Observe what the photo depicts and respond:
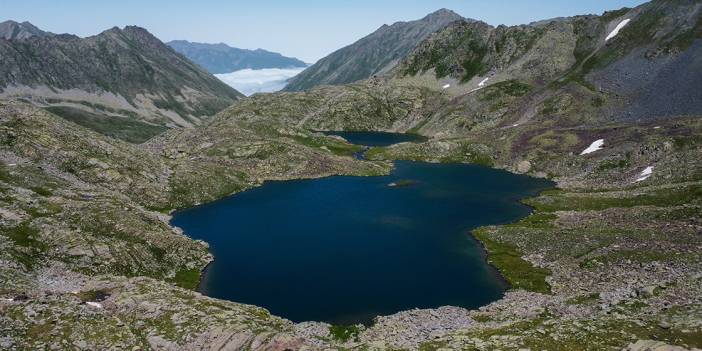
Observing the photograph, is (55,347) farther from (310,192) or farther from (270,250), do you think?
(310,192)

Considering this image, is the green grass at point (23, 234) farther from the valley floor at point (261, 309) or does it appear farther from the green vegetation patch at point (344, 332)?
the green vegetation patch at point (344, 332)

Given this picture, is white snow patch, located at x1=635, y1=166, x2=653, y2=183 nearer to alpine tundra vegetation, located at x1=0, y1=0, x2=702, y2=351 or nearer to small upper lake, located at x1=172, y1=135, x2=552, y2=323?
alpine tundra vegetation, located at x1=0, y1=0, x2=702, y2=351

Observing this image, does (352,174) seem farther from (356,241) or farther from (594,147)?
(594,147)

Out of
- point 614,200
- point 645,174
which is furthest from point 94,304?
point 645,174

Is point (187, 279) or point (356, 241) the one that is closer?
point (187, 279)

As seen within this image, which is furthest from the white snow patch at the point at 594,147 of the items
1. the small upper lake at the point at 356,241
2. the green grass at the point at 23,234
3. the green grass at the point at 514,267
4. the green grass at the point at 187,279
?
the green grass at the point at 23,234

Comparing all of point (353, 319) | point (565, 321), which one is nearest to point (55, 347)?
point (353, 319)

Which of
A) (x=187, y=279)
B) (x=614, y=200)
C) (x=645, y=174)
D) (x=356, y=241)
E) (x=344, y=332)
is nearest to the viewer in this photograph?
(x=344, y=332)
